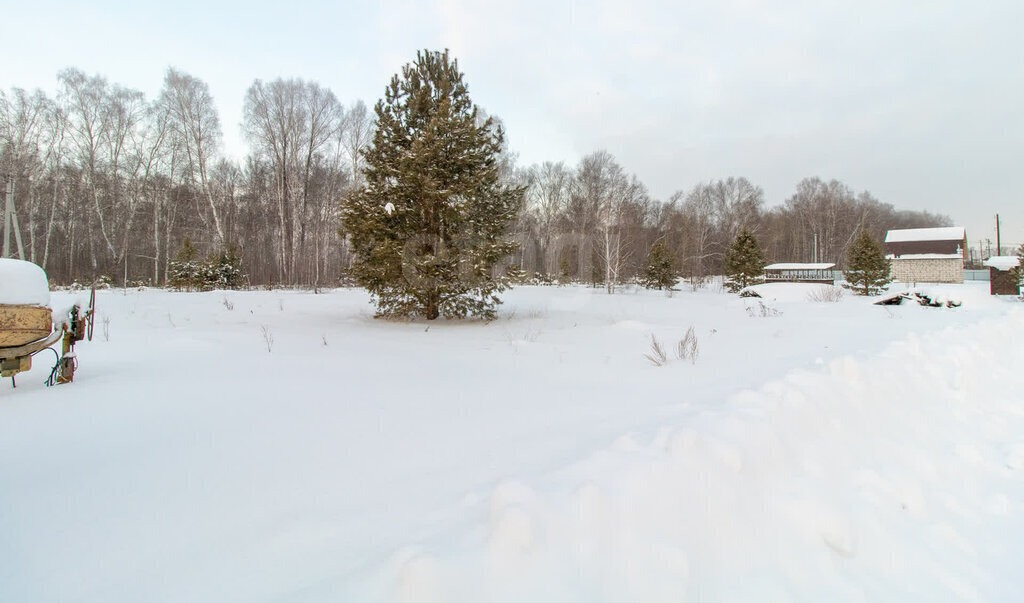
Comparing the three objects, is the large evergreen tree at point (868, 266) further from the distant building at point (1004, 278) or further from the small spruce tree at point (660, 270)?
the small spruce tree at point (660, 270)

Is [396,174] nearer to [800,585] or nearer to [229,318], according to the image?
[229,318]

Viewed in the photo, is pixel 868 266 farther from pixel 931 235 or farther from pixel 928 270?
pixel 931 235

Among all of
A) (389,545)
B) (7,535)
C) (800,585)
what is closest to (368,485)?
(389,545)

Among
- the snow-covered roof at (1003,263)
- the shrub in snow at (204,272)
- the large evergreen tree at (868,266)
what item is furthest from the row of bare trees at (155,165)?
the snow-covered roof at (1003,263)

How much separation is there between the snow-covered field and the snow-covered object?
2.33 ft

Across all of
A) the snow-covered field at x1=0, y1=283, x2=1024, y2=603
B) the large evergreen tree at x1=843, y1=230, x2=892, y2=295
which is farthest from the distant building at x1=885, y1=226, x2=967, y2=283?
the snow-covered field at x1=0, y1=283, x2=1024, y2=603

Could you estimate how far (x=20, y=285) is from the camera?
3000 millimetres

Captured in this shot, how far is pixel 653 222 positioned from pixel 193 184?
4076 cm

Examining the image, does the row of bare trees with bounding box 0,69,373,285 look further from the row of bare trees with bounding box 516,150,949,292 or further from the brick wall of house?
the brick wall of house

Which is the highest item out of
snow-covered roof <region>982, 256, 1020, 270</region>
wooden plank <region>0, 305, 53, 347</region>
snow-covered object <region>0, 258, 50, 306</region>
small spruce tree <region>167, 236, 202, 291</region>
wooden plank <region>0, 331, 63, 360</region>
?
snow-covered roof <region>982, 256, 1020, 270</region>

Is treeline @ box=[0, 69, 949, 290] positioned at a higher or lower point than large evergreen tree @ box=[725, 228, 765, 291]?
higher

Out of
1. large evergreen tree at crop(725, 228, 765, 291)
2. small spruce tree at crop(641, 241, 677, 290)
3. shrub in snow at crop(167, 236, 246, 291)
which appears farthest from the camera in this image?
large evergreen tree at crop(725, 228, 765, 291)

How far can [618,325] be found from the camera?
27.0ft

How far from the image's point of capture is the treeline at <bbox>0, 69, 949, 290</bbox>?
68.1 feet
